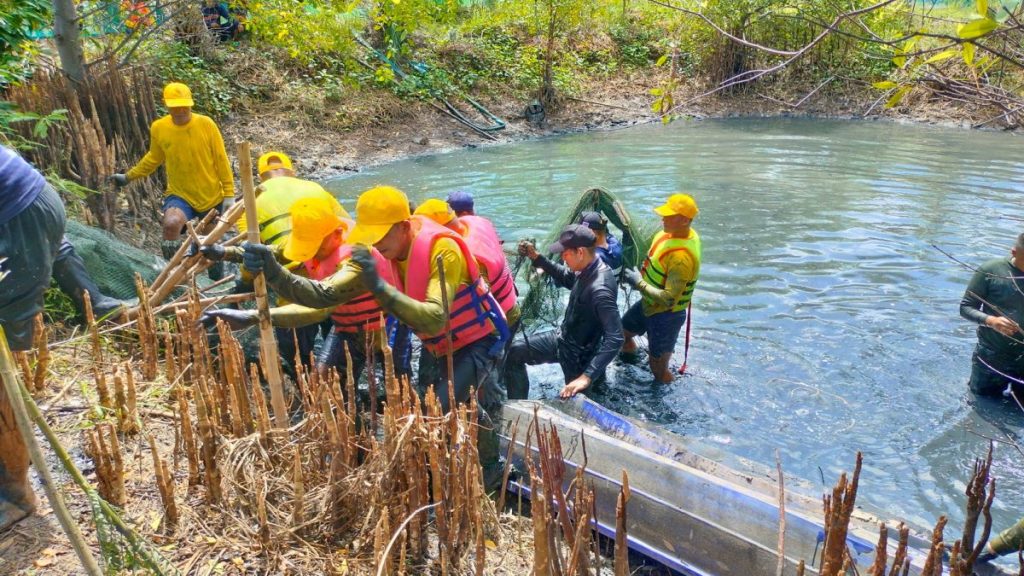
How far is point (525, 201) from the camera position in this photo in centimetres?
1265

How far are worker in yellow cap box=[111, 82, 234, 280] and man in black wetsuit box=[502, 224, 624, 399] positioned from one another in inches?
121

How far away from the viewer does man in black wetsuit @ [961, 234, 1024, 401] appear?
214 inches

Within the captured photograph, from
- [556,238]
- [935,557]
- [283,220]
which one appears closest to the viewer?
[935,557]

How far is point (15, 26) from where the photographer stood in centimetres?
790

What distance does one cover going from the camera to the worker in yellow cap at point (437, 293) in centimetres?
379

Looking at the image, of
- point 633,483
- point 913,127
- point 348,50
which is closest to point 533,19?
point 348,50

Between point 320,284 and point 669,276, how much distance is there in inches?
116

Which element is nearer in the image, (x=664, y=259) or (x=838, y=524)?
(x=838, y=524)

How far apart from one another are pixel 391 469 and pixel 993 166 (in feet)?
48.2

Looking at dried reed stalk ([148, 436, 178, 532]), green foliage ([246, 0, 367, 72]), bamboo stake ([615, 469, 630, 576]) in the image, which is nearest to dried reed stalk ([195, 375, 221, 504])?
dried reed stalk ([148, 436, 178, 532])

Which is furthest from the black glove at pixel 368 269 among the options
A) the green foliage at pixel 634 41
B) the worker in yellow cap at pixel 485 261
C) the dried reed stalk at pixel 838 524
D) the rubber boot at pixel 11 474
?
Answer: the green foliage at pixel 634 41

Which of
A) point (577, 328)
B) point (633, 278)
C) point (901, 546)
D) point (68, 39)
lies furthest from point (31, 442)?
point (68, 39)

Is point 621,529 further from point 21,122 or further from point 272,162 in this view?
point 21,122

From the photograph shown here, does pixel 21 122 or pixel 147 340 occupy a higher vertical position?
pixel 21 122
